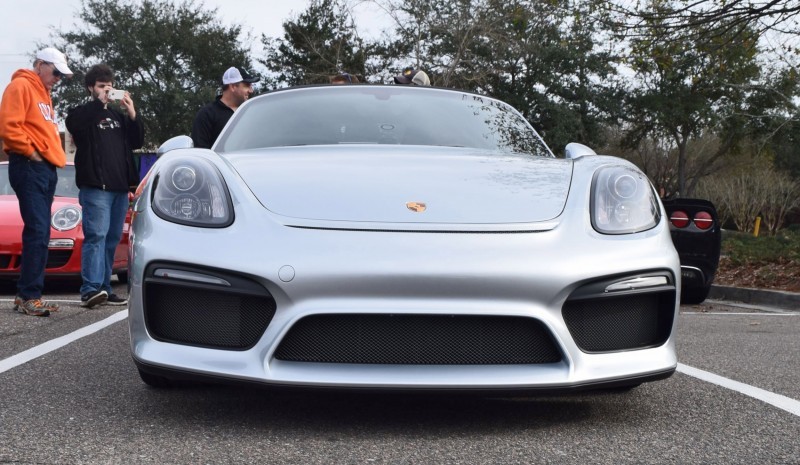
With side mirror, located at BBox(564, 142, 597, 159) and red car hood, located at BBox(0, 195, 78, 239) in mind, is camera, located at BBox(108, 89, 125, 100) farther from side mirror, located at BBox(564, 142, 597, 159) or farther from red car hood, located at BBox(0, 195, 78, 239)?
side mirror, located at BBox(564, 142, 597, 159)

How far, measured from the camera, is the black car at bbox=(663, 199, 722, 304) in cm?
483

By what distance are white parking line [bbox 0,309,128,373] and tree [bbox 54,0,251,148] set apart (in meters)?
35.2

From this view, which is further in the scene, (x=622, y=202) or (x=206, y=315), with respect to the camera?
(x=622, y=202)

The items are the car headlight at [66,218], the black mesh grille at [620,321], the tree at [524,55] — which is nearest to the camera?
the black mesh grille at [620,321]

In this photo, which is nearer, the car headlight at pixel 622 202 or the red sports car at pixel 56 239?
the car headlight at pixel 622 202

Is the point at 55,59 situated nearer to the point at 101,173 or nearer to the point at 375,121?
the point at 101,173

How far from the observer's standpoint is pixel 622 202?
10.4 ft

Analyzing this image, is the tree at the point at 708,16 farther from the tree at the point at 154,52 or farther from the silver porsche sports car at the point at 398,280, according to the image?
the tree at the point at 154,52

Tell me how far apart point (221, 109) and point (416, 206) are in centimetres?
427

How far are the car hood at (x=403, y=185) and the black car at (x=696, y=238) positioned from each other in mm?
1559

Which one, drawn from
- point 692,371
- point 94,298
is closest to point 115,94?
point 94,298

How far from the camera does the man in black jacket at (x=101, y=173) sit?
6.84 meters

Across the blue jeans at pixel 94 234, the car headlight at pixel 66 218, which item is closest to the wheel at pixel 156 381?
the blue jeans at pixel 94 234

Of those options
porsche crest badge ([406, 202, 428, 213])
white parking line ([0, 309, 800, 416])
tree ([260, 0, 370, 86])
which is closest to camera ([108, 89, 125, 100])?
white parking line ([0, 309, 800, 416])
